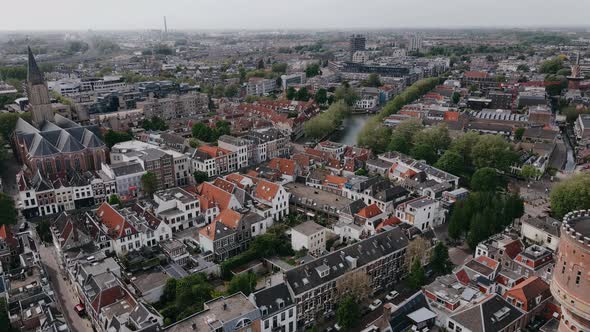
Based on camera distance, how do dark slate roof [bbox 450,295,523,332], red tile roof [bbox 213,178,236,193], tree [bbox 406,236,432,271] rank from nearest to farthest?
dark slate roof [bbox 450,295,523,332], tree [bbox 406,236,432,271], red tile roof [bbox 213,178,236,193]

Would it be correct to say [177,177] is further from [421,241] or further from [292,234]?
[421,241]

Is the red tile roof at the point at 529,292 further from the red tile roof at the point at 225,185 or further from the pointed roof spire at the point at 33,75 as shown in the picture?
the pointed roof spire at the point at 33,75

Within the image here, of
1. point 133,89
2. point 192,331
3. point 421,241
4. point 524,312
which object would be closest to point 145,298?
point 192,331

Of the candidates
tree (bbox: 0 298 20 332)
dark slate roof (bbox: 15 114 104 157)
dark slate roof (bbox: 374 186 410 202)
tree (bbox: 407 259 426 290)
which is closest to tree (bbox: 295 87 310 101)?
dark slate roof (bbox: 15 114 104 157)

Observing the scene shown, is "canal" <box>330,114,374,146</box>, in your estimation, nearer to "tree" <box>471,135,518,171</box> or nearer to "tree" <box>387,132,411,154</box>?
"tree" <box>387,132,411,154</box>

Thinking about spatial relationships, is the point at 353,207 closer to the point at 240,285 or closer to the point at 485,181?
the point at 240,285

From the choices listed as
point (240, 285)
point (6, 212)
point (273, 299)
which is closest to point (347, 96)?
point (6, 212)

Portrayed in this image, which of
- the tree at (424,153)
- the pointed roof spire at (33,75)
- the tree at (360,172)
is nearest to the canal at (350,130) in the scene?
the tree at (424,153)
